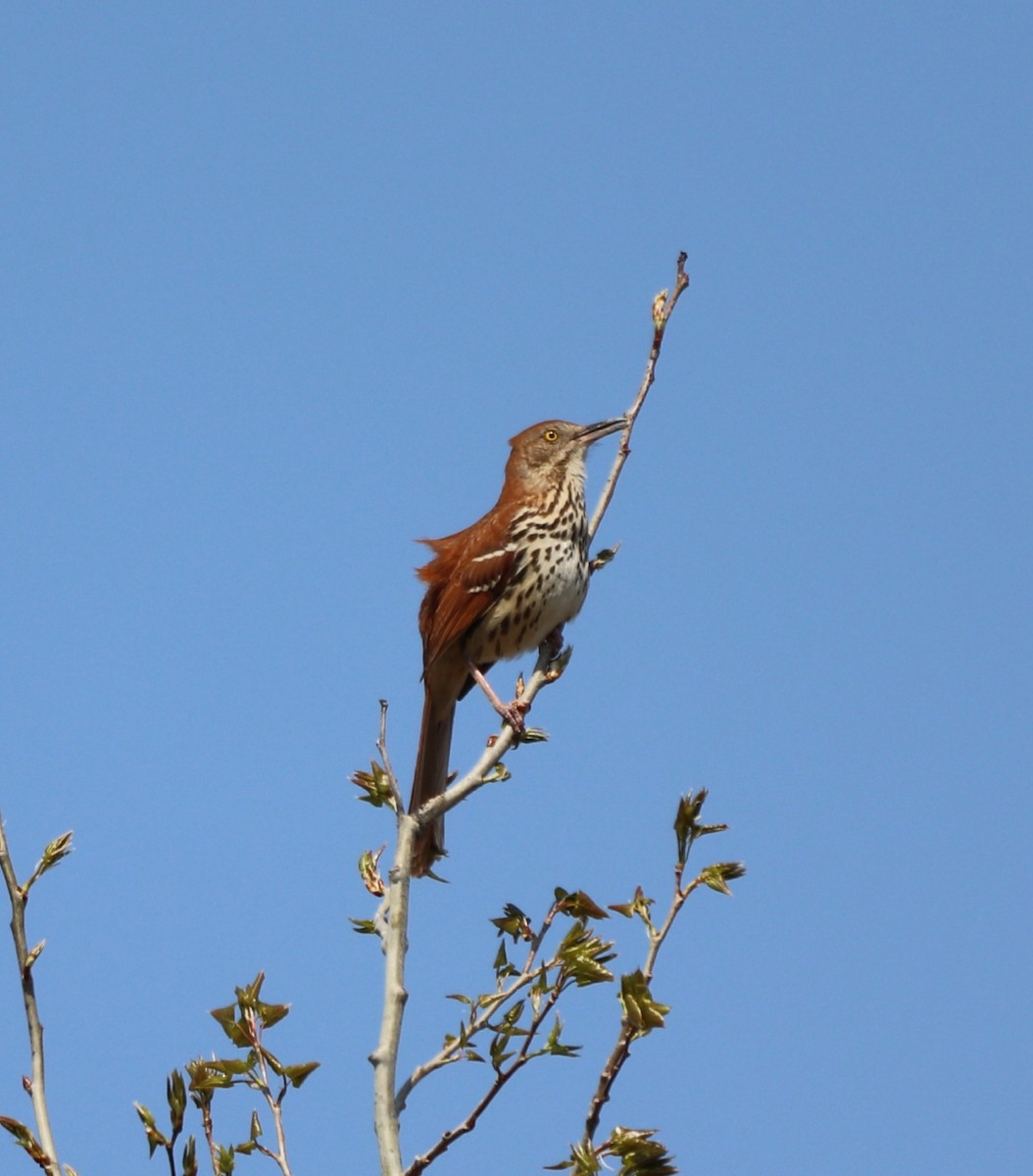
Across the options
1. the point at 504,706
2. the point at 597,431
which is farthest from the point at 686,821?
the point at 597,431

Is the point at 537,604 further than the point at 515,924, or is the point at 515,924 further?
the point at 537,604

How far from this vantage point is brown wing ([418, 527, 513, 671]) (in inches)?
260

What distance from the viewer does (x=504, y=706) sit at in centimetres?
616

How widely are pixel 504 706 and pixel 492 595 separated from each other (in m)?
0.60

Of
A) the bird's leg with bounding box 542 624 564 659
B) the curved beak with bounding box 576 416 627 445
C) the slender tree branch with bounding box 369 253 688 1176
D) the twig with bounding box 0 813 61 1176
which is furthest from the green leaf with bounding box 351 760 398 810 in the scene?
the curved beak with bounding box 576 416 627 445

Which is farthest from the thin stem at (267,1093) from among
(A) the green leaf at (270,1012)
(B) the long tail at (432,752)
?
(B) the long tail at (432,752)

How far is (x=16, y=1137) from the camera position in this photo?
3.13 m

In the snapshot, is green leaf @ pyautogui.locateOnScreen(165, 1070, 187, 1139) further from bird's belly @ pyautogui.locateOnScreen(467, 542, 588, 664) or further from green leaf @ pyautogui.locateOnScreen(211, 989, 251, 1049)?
bird's belly @ pyautogui.locateOnScreen(467, 542, 588, 664)

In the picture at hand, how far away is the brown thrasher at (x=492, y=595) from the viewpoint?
6496mm

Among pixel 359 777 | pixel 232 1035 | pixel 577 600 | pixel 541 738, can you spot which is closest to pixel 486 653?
pixel 577 600

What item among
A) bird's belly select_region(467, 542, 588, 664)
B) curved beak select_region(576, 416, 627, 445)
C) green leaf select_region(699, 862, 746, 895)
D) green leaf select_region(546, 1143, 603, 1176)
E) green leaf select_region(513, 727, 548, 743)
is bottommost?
green leaf select_region(546, 1143, 603, 1176)

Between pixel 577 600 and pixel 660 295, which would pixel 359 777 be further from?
pixel 577 600

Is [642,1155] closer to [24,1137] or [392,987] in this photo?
[392,987]

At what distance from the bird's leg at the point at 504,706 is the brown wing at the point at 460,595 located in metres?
0.17
